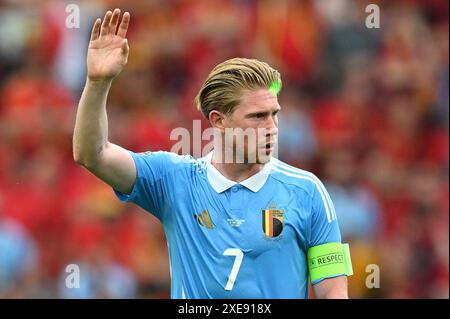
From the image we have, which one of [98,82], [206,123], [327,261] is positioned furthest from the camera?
[206,123]

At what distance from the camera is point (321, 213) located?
198 inches

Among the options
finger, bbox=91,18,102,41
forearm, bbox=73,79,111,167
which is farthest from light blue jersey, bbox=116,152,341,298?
finger, bbox=91,18,102,41

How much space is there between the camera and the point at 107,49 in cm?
488

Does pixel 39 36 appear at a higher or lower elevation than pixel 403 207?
higher

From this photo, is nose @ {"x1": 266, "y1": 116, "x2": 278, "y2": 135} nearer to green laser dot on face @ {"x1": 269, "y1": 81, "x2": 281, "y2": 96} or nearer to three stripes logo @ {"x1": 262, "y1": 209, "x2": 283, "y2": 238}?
green laser dot on face @ {"x1": 269, "y1": 81, "x2": 281, "y2": 96}

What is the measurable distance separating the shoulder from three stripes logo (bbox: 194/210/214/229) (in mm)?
381

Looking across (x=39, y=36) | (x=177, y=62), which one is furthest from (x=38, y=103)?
(x=177, y=62)

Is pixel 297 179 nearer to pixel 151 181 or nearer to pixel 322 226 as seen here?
pixel 322 226

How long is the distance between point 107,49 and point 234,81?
0.65 meters

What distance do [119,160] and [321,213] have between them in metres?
1.01

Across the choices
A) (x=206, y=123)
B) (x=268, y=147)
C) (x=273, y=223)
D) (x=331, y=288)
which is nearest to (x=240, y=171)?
(x=268, y=147)

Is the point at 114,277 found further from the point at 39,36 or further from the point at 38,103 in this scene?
the point at 39,36

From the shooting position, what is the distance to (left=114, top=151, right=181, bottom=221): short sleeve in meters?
5.14

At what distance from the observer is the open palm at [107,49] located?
4824 millimetres
